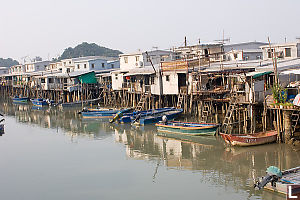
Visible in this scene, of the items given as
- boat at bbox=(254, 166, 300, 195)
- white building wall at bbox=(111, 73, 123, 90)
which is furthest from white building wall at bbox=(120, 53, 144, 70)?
boat at bbox=(254, 166, 300, 195)

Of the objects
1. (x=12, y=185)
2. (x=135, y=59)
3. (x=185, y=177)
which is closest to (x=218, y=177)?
(x=185, y=177)

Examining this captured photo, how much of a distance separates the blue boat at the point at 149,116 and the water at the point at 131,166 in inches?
40.7

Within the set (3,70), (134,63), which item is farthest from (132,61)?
(3,70)

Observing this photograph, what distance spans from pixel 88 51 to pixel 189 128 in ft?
325

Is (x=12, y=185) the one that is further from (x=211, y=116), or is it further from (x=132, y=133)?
(x=211, y=116)

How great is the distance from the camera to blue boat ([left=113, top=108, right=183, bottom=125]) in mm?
30422

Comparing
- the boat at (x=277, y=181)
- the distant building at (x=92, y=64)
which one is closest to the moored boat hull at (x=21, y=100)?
the distant building at (x=92, y=64)

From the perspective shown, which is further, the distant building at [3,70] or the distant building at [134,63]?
the distant building at [3,70]

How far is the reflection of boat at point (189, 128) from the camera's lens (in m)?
24.5

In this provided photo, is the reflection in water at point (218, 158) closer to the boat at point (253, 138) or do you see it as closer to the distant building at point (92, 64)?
the boat at point (253, 138)

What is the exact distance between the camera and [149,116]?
103 feet

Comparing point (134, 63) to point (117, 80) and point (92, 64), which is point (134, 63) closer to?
point (117, 80)

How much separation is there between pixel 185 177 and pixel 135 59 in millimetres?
29292

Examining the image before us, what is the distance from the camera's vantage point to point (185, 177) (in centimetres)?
1778
